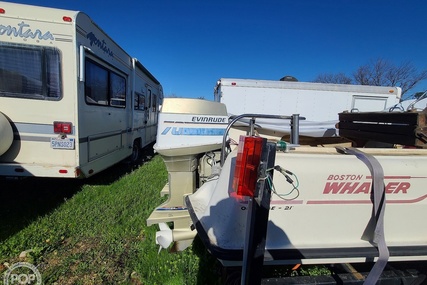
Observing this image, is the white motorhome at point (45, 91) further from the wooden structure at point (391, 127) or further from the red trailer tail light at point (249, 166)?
the wooden structure at point (391, 127)

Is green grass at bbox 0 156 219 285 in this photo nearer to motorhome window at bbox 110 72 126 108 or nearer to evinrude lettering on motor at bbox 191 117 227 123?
evinrude lettering on motor at bbox 191 117 227 123

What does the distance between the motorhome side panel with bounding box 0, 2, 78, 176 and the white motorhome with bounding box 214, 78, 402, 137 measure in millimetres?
4139

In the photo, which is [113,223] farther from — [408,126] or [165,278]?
[408,126]

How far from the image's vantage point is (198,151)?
2723 mm

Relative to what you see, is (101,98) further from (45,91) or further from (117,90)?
(45,91)

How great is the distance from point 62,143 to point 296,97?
6.00 m

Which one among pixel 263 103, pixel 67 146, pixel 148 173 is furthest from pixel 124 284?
pixel 263 103

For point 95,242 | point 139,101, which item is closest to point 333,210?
point 95,242

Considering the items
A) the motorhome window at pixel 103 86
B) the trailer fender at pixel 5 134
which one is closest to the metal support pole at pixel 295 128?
the motorhome window at pixel 103 86

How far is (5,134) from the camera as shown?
10.7 ft

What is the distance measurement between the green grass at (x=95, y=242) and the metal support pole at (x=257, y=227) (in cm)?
116

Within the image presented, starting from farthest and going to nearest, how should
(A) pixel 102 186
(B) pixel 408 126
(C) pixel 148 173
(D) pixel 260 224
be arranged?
(C) pixel 148 173 → (A) pixel 102 186 → (B) pixel 408 126 → (D) pixel 260 224

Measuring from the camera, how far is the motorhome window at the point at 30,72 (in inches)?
133

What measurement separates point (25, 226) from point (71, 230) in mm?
599
